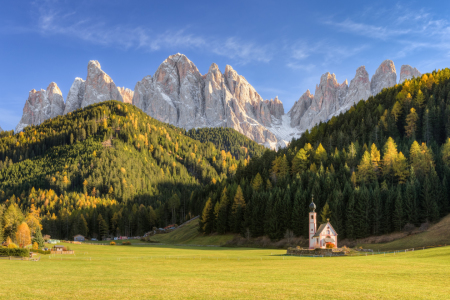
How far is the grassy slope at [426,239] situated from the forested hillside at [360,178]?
21.9 ft

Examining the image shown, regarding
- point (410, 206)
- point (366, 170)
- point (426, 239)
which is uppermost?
point (366, 170)

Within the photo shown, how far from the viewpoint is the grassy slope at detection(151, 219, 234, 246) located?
107312 millimetres

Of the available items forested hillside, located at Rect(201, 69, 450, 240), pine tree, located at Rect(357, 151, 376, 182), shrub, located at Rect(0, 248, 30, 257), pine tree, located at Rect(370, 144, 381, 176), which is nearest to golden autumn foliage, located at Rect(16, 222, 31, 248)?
shrub, located at Rect(0, 248, 30, 257)

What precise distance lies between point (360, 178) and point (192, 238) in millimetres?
54507

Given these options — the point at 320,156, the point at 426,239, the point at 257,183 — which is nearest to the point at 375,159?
the point at 320,156

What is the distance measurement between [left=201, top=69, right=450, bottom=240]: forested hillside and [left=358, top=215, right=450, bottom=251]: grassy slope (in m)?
6.68

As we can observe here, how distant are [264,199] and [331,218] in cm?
2099

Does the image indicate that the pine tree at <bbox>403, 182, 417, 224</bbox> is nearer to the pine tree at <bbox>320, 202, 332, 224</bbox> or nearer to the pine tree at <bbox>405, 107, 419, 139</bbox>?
the pine tree at <bbox>320, 202, 332, 224</bbox>

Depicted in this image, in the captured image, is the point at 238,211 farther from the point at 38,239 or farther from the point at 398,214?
the point at 38,239

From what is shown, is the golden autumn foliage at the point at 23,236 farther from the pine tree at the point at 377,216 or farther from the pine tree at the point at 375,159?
the pine tree at the point at 375,159

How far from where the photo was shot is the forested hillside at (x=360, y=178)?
85812 mm

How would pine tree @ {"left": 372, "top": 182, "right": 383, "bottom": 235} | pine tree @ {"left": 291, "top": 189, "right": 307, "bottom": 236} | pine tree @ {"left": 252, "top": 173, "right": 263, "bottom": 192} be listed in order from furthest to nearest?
pine tree @ {"left": 252, "top": 173, "right": 263, "bottom": 192}, pine tree @ {"left": 291, "top": 189, "right": 307, "bottom": 236}, pine tree @ {"left": 372, "top": 182, "right": 383, "bottom": 235}

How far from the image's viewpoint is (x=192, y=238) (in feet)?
388

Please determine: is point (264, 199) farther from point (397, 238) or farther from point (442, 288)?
point (442, 288)
